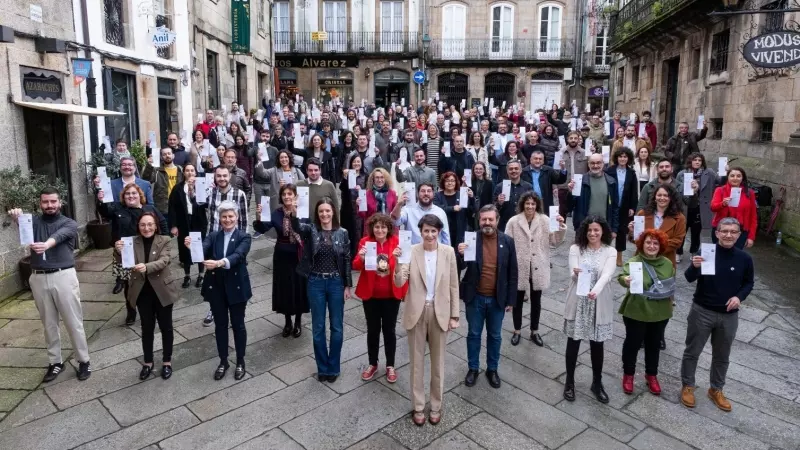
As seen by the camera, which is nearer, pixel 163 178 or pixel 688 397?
pixel 688 397

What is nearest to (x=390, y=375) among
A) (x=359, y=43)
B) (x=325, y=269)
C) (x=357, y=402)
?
(x=357, y=402)

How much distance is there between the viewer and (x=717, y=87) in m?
13.4

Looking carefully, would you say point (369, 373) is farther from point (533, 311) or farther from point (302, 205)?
point (533, 311)

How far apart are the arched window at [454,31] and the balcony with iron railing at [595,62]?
6.93 m

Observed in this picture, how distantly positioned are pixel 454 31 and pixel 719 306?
2999 cm

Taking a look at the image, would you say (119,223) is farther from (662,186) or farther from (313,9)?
(313,9)

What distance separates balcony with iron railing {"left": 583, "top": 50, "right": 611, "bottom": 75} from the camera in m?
32.2

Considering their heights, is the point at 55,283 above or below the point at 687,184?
below

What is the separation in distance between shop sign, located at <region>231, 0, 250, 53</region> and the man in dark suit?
14.9 m

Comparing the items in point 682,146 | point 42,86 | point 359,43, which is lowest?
point 682,146

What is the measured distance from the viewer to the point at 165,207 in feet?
27.0

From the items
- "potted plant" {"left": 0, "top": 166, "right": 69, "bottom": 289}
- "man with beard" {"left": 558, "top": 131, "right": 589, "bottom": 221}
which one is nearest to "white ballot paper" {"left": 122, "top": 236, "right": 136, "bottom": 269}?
"potted plant" {"left": 0, "top": 166, "right": 69, "bottom": 289}

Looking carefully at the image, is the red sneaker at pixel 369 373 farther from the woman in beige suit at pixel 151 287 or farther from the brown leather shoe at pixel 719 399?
the brown leather shoe at pixel 719 399

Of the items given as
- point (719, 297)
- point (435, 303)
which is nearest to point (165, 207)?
point (435, 303)
